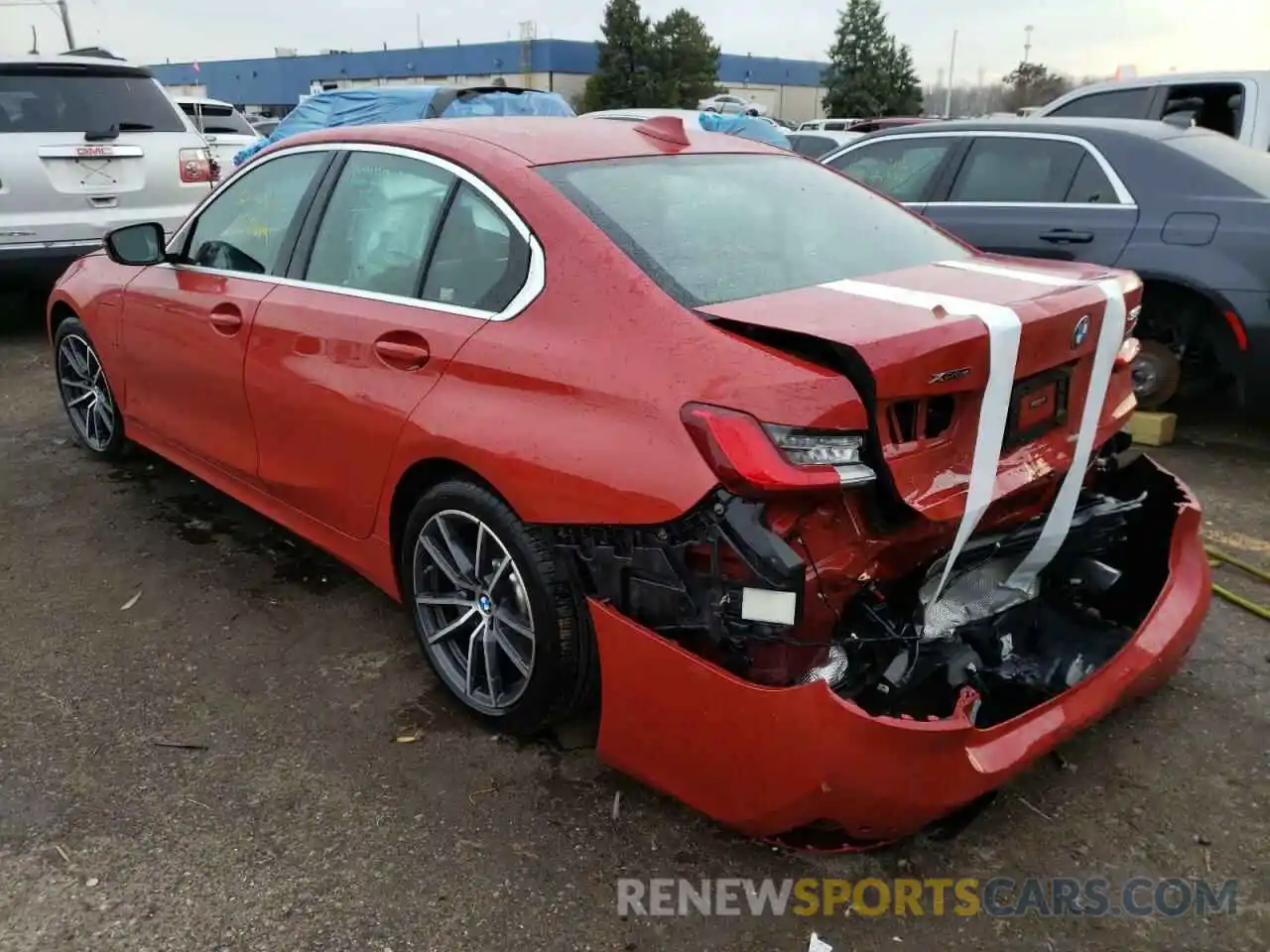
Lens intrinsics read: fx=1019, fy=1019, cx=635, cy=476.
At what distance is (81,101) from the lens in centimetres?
724

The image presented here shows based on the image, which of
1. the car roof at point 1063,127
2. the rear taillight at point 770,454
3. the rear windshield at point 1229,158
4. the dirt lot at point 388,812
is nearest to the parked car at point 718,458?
the rear taillight at point 770,454

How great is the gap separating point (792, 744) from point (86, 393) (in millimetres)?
4385

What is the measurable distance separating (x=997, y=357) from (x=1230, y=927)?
1345 millimetres

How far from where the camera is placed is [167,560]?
407 centimetres

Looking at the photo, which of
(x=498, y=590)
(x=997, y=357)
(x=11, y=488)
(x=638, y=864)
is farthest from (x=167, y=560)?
(x=997, y=357)

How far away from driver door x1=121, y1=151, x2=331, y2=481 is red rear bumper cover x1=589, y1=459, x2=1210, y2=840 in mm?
1927

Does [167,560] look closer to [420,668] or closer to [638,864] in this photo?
[420,668]

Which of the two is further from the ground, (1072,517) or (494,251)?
(494,251)

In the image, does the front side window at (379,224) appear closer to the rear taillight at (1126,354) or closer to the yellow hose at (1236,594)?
the rear taillight at (1126,354)

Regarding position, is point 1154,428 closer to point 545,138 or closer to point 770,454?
point 545,138

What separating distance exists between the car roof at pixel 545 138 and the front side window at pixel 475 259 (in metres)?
0.20

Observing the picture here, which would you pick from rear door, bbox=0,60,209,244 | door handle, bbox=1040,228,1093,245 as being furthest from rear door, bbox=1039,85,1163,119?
rear door, bbox=0,60,209,244

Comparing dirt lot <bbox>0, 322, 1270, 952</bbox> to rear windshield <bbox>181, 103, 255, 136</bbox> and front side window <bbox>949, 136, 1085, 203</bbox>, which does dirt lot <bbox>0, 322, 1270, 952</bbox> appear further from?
rear windshield <bbox>181, 103, 255, 136</bbox>

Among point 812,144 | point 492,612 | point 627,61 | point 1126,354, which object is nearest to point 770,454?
point 492,612
